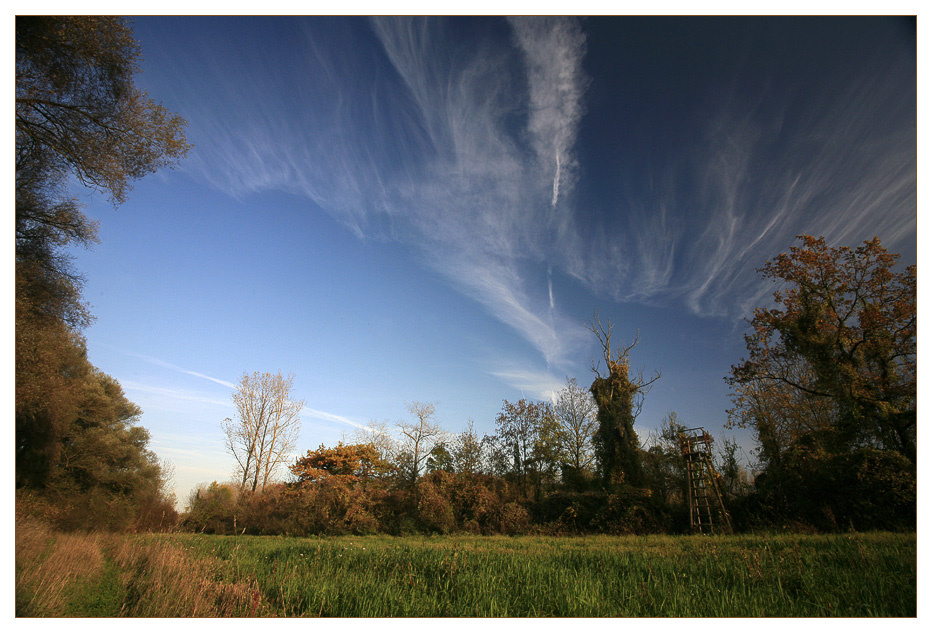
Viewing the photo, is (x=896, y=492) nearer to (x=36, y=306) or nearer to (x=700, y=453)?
(x=700, y=453)

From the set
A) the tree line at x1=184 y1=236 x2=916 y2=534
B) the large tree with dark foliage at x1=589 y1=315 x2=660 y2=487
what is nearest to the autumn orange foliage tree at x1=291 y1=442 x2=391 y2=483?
the tree line at x1=184 y1=236 x2=916 y2=534

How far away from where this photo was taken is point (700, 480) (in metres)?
16.8

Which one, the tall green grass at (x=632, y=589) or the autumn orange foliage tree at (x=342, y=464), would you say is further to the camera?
the autumn orange foliage tree at (x=342, y=464)

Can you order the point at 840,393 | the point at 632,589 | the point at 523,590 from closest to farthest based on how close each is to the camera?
the point at 632,589 → the point at 523,590 → the point at 840,393

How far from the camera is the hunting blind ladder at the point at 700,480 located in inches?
638

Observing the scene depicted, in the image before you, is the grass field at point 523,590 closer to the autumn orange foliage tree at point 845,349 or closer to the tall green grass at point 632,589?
the tall green grass at point 632,589

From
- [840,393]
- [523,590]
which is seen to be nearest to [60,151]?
[523,590]

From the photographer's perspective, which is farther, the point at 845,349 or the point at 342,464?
the point at 342,464

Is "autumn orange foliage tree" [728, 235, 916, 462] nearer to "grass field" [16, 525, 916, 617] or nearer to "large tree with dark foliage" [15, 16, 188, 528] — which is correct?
"grass field" [16, 525, 916, 617]

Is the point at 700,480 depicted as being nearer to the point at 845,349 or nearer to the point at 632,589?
the point at 845,349

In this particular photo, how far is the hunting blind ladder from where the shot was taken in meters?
16.2

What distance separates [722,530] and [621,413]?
7999mm

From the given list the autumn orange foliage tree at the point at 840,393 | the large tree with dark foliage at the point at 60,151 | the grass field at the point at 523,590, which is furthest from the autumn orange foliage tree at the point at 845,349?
the large tree with dark foliage at the point at 60,151

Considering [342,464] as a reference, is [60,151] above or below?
above
